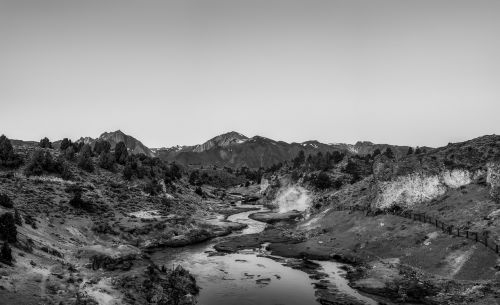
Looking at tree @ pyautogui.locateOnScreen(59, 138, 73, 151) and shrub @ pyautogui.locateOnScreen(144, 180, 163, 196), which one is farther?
tree @ pyautogui.locateOnScreen(59, 138, 73, 151)

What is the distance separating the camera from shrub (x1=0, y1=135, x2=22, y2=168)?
314ft

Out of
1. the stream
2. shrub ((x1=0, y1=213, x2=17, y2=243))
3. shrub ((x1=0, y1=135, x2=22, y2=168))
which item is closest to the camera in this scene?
shrub ((x1=0, y1=213, x2=17, y2=243))

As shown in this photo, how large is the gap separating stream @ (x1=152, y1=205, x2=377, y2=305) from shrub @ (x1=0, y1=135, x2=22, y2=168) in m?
48.5

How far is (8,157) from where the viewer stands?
3834 inches

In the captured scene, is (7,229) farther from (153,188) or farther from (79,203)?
(153,188)

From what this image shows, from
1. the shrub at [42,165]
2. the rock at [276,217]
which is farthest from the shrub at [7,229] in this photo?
the rock at [276,217]

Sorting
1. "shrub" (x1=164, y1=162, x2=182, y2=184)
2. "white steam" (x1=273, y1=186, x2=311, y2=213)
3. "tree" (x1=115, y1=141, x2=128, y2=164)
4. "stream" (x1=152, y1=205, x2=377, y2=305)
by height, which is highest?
"tree" (x1=115, y1=141, x2=128, y2=164)

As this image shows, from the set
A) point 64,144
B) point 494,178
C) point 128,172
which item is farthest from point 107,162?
point 494,178

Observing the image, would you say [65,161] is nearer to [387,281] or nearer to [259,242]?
[259,242]

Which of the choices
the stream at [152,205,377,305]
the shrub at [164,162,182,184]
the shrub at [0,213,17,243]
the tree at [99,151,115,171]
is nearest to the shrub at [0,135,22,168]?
the tree at [99,151,115,171]

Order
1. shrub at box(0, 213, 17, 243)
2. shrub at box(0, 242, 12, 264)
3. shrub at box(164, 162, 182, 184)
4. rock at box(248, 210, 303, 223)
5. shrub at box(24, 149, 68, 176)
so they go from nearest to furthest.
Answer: shrub at box(0, 242, 12, 264)
shrub at box(0, 213, 17, 243)
shrub at box(24, 149, 68, 176)
rock at box(248, 210, 303, 223)
shrub at box(164, 162, 182, 184)

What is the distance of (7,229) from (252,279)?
103 feet

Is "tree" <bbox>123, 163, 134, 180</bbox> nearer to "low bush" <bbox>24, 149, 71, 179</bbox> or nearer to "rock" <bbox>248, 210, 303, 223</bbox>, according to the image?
"low bush" <bbox>24, 149, 71, 179</bbox>

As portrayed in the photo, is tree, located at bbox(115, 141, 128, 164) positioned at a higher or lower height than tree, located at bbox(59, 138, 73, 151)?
lower
